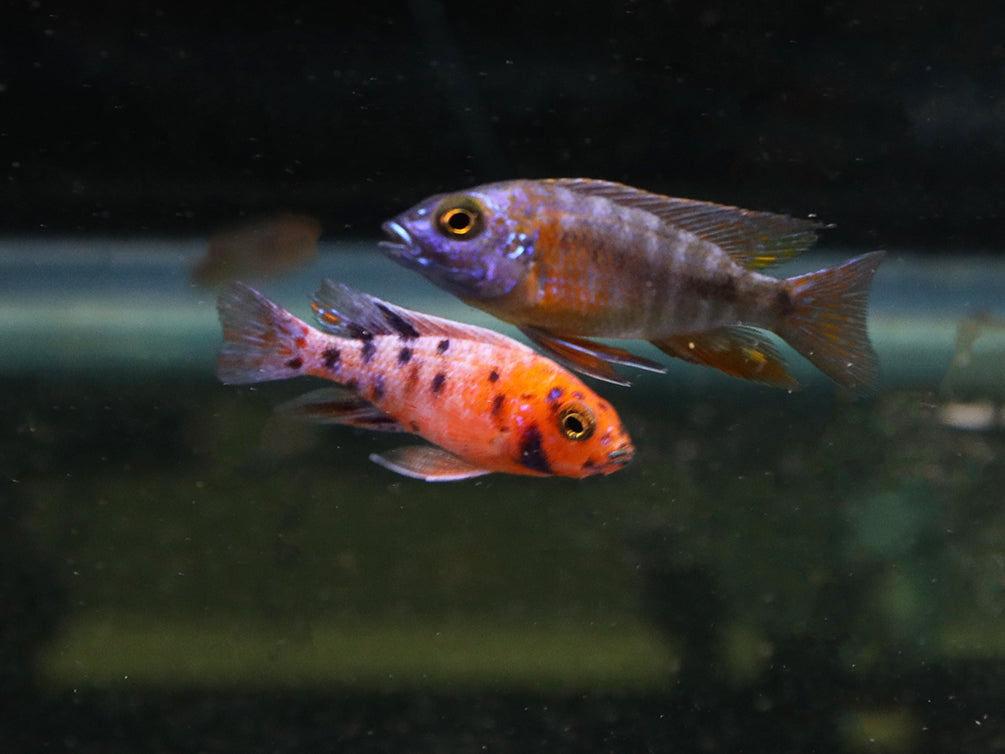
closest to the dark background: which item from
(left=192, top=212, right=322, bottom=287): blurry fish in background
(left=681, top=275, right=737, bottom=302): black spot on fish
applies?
(left=192, top=212, right=322, bottom=287): blurry fish in background

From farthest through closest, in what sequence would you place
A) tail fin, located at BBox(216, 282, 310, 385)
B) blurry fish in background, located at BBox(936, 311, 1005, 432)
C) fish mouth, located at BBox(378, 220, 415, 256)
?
blurry fish in background, located at BBox(936, 311, 1005, 432)
tail fin, located at BBox(216, 282, 310, 385)
fish mouth, located at BBox(378, 220, 415, 256)

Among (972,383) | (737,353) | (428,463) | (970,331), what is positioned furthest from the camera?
(970,331)

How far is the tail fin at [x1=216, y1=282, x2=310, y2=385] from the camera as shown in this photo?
140cm

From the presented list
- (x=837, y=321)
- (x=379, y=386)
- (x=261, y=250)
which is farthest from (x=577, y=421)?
(x=261, y=250)

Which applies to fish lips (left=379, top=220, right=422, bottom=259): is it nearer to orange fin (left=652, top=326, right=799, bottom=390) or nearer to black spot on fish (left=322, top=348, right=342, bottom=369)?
black spot on fish (left=322, top=348, right=342, bottom=369)

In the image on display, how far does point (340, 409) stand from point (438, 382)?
216 mm

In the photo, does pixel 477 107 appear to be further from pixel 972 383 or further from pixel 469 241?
pixel 972 383

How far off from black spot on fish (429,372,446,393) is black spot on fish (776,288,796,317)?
571mm

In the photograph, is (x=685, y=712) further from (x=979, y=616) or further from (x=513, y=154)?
(x=513, y=154)

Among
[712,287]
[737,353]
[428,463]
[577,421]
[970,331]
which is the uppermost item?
[712,287]

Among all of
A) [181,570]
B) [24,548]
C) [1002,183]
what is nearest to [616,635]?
[181,570]

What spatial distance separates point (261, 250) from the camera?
6.79 feet

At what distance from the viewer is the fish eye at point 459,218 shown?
47.6 inches

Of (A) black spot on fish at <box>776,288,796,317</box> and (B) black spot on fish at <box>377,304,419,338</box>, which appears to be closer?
(A) black spot on fish at <box>776,288,796,317</box>
